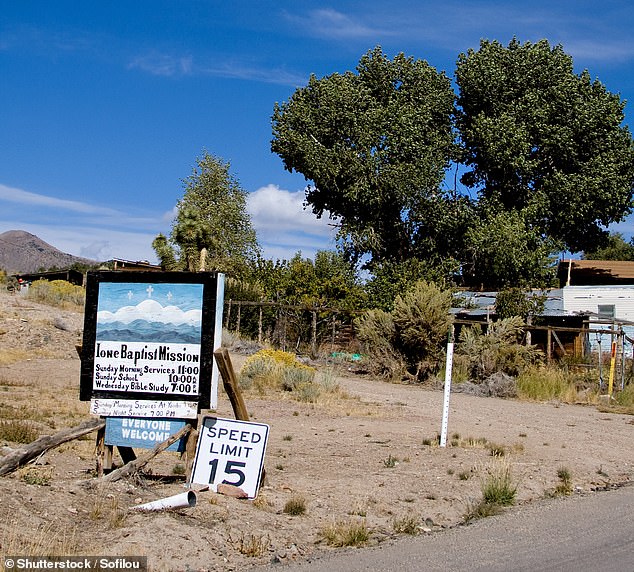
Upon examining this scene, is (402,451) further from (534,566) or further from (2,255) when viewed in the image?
(2,255)

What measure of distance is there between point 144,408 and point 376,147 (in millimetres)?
35950

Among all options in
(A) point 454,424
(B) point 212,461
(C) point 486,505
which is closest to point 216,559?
(B) point 212,461

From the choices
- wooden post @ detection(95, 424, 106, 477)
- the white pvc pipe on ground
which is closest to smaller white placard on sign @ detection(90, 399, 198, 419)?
wooden post @ detection(95, 424, 106, 477)

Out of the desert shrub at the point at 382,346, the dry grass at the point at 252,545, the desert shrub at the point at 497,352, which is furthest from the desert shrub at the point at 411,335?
the dry grass at the point at 252,545

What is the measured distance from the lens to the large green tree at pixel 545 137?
145ft

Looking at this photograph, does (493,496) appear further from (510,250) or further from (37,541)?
(510,250)

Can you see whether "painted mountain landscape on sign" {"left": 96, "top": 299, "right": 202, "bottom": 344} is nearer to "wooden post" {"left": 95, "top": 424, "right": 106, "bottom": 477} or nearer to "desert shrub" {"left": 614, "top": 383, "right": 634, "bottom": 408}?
"wooden post" {"left": 95, "top": 424, "right": 106, "bottom": 477}

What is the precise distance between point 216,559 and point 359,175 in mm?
37847

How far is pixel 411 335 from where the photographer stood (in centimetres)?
2834

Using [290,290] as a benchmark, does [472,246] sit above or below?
above

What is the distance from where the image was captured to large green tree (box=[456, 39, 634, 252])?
145 ft

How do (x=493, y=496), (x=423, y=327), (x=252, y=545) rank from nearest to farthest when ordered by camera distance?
1. (x=252, y=545)
2. (x=493, y=496)
3. (x=423, y=327)

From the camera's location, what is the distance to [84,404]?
56.3ft

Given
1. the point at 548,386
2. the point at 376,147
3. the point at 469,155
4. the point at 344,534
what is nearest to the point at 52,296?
the point at 376,147
